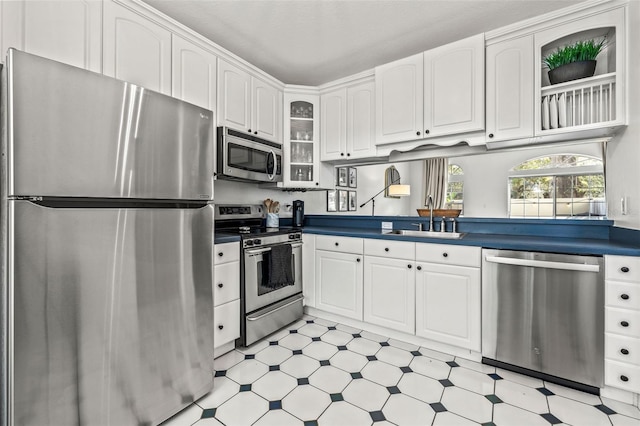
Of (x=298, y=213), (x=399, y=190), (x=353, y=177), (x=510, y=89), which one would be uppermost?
(x=510, y=89)

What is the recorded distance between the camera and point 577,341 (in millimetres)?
1783

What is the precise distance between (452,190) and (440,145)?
19.3 inches

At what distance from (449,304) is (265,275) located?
4.77 feet

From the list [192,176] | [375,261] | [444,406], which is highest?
[192,176]

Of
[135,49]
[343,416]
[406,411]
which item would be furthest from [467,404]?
[135,49]

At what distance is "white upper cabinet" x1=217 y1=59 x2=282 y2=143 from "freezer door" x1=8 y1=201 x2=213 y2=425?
1284 mm

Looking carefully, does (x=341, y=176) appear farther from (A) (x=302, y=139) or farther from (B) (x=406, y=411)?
(B) (x=406, y=411)

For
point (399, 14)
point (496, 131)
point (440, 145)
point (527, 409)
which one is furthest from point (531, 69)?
point (527, 409)

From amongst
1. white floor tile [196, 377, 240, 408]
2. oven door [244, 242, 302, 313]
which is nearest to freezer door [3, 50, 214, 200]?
oven door [244, 242, 302, 313]

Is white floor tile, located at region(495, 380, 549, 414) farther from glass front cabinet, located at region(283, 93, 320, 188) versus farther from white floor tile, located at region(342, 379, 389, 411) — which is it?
glass front cabinet, located at region(283, 93, 320, 188)

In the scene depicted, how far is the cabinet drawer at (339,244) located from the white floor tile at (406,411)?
3.86 feet

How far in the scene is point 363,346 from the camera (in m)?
2.38

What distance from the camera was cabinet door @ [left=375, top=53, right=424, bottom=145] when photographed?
2594mm

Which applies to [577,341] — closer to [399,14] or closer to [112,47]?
[399,14]
